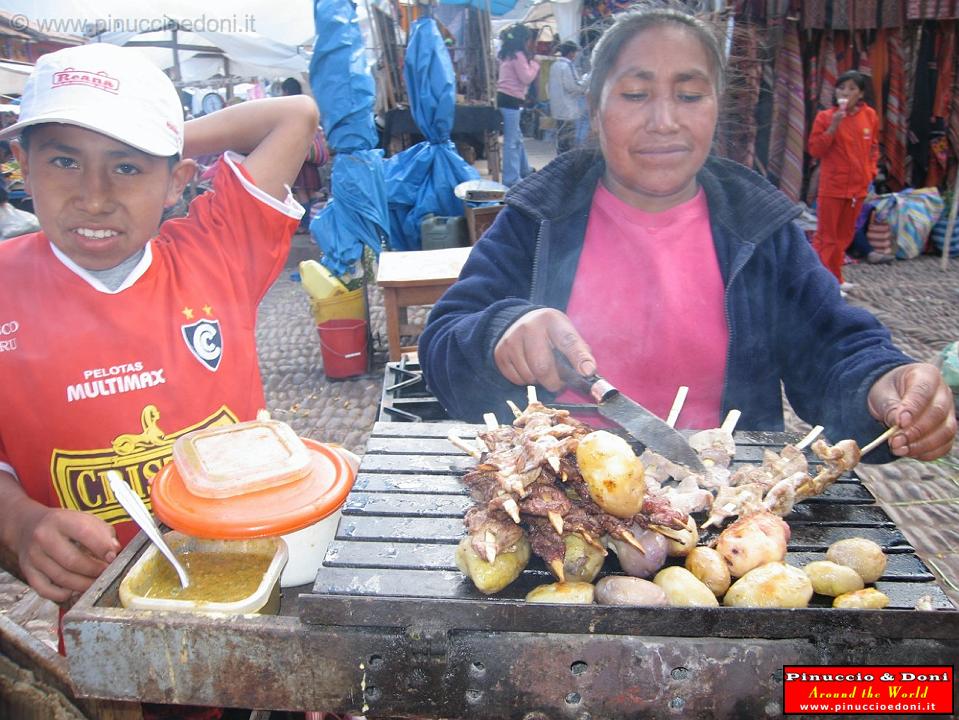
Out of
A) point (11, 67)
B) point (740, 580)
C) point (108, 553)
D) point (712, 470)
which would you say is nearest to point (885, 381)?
point (712, 470)

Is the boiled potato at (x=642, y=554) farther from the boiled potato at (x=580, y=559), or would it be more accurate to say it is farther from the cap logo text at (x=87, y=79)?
the cap logo text at (x=87, y=79)

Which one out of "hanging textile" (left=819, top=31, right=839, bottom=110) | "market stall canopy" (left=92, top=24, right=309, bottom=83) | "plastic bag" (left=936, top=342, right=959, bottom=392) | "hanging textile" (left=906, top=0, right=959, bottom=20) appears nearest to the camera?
"plastic bag" (left=936, top=342, right=959, bottom=392)

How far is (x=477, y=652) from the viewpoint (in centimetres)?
134

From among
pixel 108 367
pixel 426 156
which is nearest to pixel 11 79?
pixel 426 156

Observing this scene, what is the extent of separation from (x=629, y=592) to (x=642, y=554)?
145mm

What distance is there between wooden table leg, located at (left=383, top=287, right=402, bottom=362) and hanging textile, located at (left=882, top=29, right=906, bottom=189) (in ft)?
30.3

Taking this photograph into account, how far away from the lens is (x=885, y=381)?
2100 mm

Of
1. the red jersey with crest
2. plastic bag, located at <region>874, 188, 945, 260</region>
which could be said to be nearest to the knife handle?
the red jersey with crest

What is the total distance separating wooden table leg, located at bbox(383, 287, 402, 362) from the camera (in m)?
5.87

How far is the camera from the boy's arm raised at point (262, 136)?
2625mm

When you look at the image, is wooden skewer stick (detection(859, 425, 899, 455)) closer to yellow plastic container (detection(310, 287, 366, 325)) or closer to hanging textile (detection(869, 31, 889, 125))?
yellow plastic container (detection(310, 287, 366, 325))

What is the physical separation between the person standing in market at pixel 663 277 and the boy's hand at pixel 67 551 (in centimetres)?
123

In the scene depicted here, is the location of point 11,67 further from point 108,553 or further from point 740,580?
point 740,580
